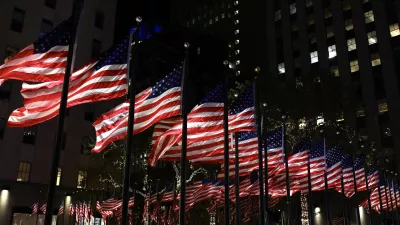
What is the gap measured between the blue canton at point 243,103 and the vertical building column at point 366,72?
5571 cm

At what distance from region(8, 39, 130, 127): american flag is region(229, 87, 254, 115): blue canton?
21.4 feet

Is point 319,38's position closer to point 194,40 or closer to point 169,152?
point 194,40

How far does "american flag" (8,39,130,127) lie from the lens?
13.0 m

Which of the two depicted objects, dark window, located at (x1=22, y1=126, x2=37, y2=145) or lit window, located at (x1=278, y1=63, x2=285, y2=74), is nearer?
dark window, located at (x1=22, y1=126, x2=37, y2=145)

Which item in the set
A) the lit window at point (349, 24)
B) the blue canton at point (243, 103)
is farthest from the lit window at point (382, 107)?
the blue canton at point (243, 103)

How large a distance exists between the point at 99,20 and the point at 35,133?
1583 centimetres

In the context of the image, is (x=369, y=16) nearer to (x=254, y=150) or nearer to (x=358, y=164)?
(x=358, y=164)

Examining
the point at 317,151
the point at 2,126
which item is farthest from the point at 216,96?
the point at 2,126

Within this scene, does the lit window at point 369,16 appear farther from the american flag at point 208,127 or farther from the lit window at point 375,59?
the american flag at point 208,127

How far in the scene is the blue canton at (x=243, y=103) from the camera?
18641 millimetres

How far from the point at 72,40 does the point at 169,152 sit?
315 inches

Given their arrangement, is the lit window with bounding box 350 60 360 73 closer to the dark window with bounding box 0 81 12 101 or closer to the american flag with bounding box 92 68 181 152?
the dark window with bounding box 0 81 12 101

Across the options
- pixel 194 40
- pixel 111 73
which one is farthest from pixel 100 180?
pixel 194 40

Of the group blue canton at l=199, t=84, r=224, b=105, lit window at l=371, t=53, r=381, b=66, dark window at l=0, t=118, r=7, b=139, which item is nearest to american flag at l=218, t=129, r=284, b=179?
blue canton at l=199, t=84, r=224, b=105
